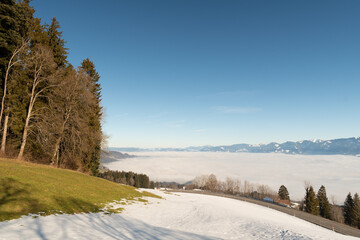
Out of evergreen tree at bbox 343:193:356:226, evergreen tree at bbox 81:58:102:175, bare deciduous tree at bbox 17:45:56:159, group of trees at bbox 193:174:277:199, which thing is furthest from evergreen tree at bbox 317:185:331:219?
bare deciduous tree at bbox 17:45:56:159

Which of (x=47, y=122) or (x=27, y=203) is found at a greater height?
(x=47, y=122)

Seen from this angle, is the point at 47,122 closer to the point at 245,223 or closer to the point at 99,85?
the point at 99,85

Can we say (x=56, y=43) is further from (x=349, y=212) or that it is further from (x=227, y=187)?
(x=227, y=187)

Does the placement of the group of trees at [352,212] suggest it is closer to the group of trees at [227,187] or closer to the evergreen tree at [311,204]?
the evergreen tree at [311,204]

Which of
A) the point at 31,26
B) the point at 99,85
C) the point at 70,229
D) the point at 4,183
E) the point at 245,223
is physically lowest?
the point at 245,223

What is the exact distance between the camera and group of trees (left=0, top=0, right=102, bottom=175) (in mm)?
20281

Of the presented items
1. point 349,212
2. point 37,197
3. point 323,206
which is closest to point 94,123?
point 37,197

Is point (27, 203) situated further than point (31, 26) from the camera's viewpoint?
No

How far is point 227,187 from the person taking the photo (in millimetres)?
117438

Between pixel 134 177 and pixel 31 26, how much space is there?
3969 inches

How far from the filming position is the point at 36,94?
22000 mm

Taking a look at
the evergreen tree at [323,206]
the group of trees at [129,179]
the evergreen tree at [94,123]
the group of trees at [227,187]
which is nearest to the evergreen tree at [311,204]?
the evergreen tree at [323,206]

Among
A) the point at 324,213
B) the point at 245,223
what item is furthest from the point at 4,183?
the point at 324,213

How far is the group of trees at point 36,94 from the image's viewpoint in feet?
66.5
